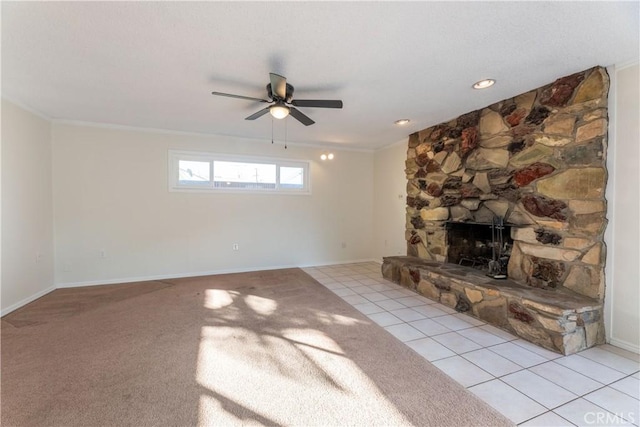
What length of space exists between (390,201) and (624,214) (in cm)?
344

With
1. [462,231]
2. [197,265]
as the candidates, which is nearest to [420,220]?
[462,231]

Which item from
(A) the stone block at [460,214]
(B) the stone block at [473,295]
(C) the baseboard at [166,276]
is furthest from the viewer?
(C) the baseboard at [166,276]

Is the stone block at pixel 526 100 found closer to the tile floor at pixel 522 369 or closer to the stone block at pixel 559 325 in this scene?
the stone block at pixel 559 325

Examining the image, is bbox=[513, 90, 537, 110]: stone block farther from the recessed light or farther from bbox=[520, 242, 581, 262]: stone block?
bbox=[520, 242, 581, 262]: stone block

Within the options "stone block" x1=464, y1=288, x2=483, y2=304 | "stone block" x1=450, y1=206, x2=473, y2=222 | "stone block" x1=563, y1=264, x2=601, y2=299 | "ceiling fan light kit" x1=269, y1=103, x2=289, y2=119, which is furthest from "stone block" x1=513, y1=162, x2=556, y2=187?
"ceiling fan light kit" x1=269, y1=103, x2=289, y2=119

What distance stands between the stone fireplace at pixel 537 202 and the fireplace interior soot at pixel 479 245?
0.02m

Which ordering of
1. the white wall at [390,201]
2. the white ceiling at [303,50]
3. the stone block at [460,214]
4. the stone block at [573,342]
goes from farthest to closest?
the white wall at [390,201] → the stone block at [460,214] → the stone block at [573,342] → the white ceiling at [303,50]

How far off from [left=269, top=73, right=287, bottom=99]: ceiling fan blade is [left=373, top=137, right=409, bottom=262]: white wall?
3.26 meters

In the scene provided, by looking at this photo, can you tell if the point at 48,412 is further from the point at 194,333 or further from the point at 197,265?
the point at 197,265

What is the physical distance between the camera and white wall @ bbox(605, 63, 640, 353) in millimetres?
2260

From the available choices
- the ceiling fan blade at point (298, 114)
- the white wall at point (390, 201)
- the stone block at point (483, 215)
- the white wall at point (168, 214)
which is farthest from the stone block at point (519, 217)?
the white wall at point (168, 214)

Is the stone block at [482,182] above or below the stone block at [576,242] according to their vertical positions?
above

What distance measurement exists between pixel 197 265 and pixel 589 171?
550cm

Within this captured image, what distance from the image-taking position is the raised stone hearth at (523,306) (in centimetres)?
228
